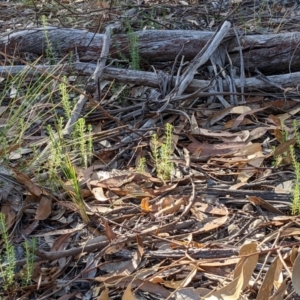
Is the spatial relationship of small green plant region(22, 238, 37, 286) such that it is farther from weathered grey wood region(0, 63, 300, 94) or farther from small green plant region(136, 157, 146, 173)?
weathered grey wood region(0, 63, 300, 94)

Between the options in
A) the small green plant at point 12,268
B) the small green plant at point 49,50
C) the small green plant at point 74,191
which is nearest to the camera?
the small green plant at point 12,268

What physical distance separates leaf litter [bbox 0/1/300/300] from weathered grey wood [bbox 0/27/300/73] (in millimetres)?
264

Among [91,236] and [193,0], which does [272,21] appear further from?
[91,236]

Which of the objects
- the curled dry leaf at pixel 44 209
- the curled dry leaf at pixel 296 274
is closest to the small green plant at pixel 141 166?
the curled dry leaf at pixel 44 209

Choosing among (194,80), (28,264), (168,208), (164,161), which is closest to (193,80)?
(194,80)

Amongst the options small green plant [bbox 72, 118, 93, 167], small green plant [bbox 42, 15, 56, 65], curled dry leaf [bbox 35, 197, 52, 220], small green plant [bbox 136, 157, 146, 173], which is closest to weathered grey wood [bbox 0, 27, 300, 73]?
small green plant [bbox 42, 15, 56, 65]

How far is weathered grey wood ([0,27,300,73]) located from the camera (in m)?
2.85

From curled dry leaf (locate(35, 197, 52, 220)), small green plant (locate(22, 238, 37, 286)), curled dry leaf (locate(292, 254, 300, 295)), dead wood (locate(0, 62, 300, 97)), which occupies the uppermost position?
curled dry leaf (locate(292, 254, 300, 295))

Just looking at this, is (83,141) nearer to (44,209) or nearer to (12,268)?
(44,209)

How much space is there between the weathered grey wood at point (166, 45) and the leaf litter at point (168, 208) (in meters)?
0.26

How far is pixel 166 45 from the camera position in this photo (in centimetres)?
295

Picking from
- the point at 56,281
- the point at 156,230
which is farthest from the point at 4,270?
the point at 156,230

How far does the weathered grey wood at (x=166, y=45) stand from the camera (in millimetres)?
2846

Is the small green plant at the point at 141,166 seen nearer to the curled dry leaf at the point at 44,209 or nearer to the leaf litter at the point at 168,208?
the leaf litter at the point at 168,208
